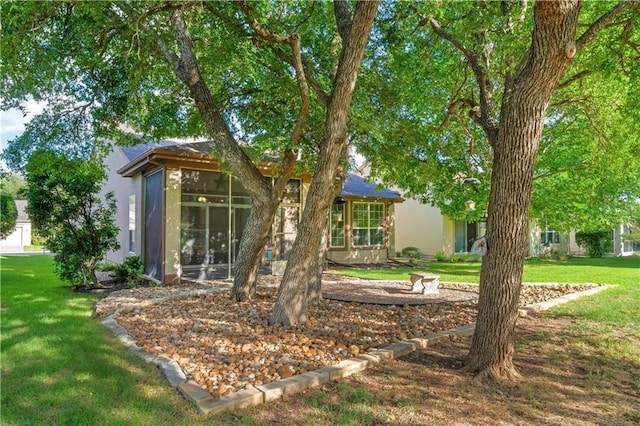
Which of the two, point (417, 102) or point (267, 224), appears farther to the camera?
point (417, 102)

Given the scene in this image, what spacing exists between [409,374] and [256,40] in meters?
6.15

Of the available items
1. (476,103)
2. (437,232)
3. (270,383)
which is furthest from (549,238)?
(270,383)

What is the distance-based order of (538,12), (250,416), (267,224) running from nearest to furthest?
(250,416) < (538,12) < (267,224)

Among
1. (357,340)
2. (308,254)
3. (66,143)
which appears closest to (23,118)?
(66,143)

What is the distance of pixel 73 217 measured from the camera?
9516mm

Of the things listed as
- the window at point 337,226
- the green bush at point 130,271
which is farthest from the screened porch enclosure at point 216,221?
the window at point 337,226

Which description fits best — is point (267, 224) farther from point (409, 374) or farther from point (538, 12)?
point (538, 12)

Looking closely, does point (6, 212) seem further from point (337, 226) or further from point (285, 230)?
point (285, 230)

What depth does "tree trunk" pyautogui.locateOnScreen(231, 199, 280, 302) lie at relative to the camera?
23.0 ft

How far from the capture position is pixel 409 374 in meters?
4.20

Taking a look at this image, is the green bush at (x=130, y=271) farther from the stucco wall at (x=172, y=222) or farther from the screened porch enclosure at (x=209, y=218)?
the screened porch enclosure at (x=209, y=218)

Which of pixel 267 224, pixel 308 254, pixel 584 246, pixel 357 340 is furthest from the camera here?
pixel 584 246

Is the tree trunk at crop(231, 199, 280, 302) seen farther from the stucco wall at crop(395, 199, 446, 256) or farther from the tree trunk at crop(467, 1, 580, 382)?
the stucco wall at crop(395, 199, 446, 256)

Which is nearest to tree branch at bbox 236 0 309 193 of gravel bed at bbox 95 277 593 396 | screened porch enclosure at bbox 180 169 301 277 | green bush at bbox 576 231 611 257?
gravel bed at bbox 95 277 593 396
